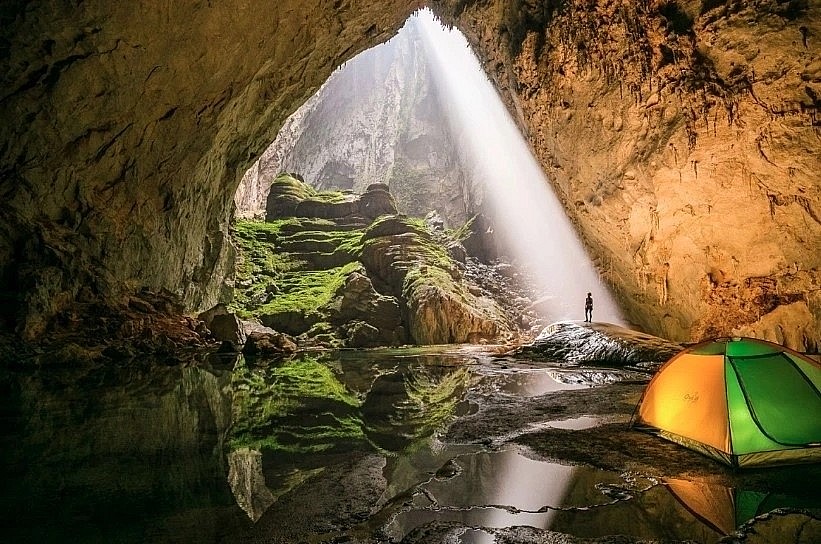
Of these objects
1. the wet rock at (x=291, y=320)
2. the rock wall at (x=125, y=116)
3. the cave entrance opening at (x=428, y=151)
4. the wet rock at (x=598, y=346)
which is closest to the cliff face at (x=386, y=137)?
the cave entrance opening at (x=428, y=151)

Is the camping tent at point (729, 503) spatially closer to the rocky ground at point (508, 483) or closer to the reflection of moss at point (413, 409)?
the rocky ground at point (508, 483)

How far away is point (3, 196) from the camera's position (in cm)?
1116

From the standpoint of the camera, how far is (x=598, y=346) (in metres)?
12.1

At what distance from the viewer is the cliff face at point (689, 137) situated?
9.58 metres

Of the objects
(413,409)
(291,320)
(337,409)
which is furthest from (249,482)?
(291,320)

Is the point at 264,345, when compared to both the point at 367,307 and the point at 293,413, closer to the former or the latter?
the point at 293,413

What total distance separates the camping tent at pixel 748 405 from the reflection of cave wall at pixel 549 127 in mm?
8193

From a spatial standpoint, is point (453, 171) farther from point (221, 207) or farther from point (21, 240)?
point (21, 240)

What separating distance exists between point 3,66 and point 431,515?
13.4m

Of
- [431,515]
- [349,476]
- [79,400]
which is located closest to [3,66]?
[79,400]

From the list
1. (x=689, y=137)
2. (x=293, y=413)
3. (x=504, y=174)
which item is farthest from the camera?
(x=504, y=174)

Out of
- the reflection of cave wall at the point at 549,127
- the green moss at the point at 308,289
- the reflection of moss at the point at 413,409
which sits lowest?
the reflection of moss at the point at 413,409

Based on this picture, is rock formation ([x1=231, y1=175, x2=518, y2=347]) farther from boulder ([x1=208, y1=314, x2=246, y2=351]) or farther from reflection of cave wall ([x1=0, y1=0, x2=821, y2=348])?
reflection of cave wall ([x1=0, y1=0, x2=821, y2=348])

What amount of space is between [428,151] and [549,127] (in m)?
38.2
